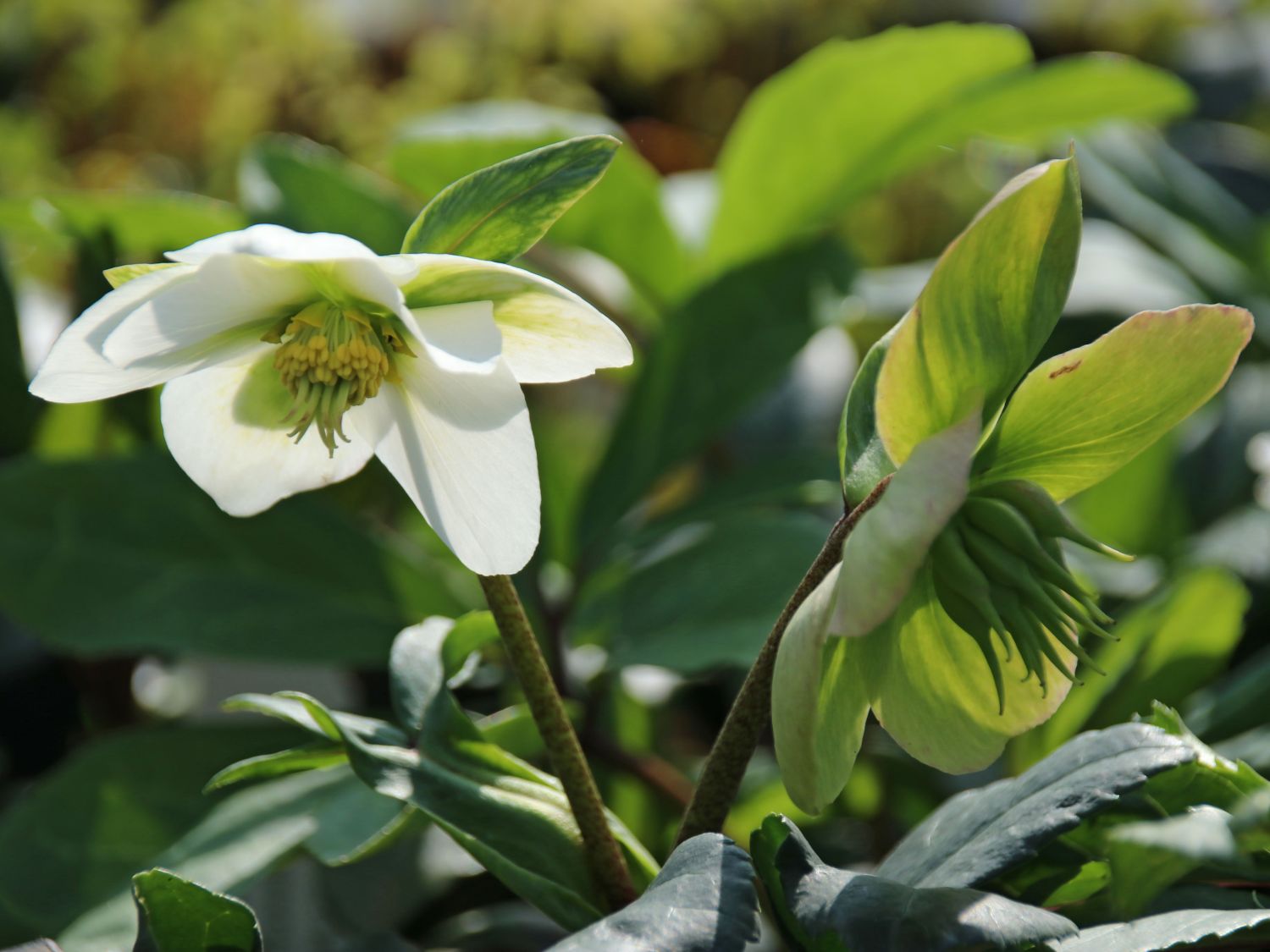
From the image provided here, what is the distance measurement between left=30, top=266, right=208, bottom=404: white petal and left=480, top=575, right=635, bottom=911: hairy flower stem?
9cm

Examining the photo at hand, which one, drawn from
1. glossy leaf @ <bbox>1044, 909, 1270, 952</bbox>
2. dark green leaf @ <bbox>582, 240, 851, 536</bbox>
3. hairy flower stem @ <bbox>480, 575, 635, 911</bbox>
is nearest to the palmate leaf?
A: hairy flower stem @ <bbox>480, 575, 635, 911</bbox>

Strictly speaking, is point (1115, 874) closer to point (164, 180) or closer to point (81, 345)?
point (81, 345)

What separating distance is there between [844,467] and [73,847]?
0.31m

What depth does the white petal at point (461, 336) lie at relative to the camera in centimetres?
26

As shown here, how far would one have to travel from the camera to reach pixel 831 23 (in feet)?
5.36

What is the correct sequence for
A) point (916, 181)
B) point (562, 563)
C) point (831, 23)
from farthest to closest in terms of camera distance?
1. point (831, 23)
2. point (916, 181)
3. point (562, 563)

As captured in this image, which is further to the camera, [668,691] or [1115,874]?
[668,691]

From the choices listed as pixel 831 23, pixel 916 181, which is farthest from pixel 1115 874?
pixel 831 23

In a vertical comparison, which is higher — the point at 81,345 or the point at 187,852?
the point at 81,345

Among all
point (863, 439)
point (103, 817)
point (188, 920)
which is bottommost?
point (103, 817)

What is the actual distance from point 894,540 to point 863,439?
0.07 m

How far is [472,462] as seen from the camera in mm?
289

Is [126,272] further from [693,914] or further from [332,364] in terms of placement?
[693,914]

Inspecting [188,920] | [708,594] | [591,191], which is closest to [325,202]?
[591,191]
